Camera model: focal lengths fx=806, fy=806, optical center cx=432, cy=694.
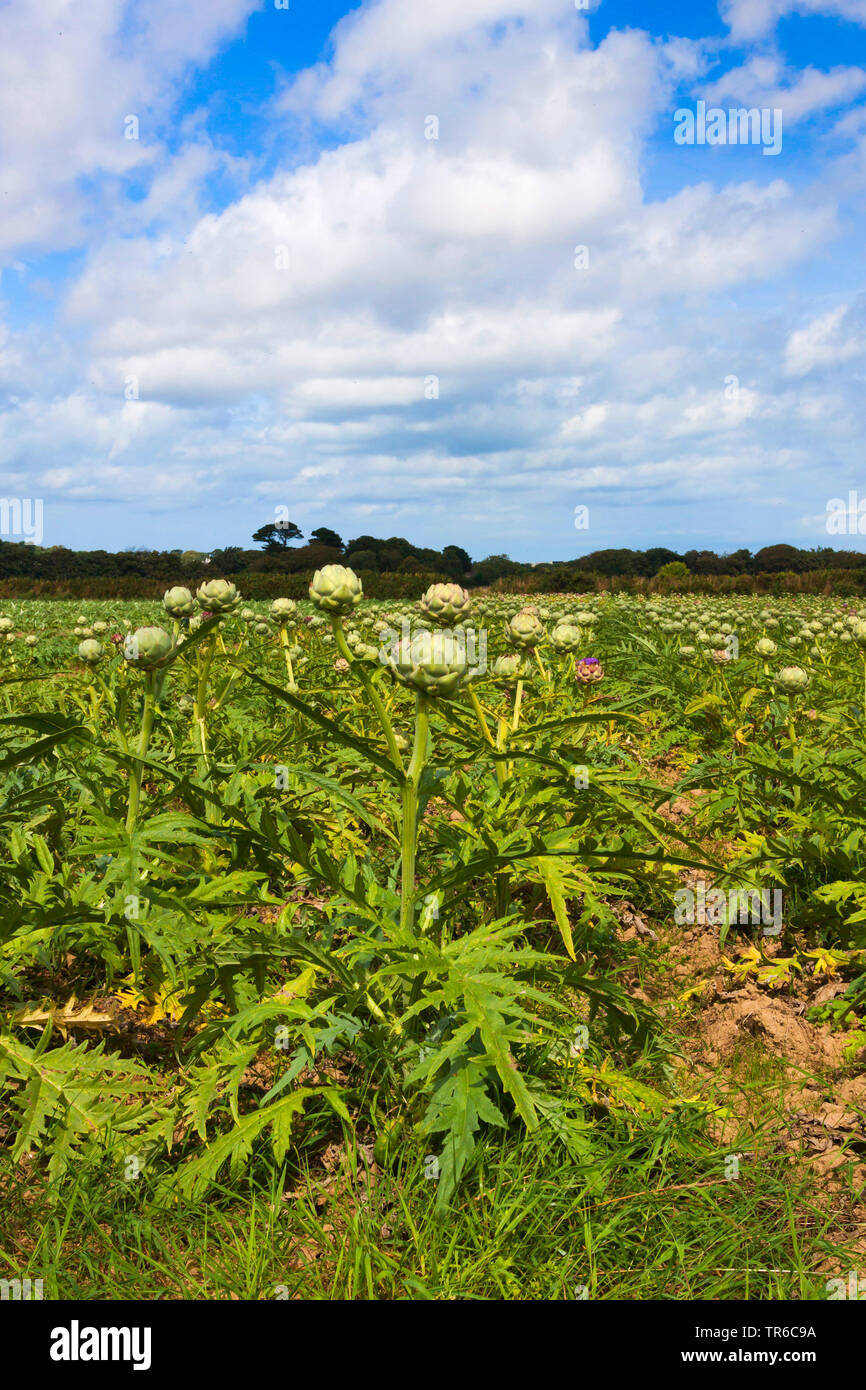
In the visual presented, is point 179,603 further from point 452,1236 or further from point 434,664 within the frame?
point 452,1236

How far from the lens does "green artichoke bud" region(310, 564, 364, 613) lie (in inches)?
77.3

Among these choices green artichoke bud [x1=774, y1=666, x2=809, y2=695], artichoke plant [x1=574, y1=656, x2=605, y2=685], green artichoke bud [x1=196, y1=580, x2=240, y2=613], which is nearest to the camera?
green artichoke bud [x1=196, y1=580, x2=240, y2=613]

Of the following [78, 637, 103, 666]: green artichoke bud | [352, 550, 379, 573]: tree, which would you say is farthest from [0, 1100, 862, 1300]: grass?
[352, 550, 379, 573]: tree

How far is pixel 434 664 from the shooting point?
1.54 metres

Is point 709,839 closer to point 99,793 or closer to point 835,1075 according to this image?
point 835,1075

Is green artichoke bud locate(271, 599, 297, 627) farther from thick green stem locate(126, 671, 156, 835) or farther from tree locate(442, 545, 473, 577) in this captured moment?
tree locate(442, 545, 473, 577)

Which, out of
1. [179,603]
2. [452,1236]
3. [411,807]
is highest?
[179,603]

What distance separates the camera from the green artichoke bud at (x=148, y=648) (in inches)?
77.4

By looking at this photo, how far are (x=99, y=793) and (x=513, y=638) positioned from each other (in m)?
1.34

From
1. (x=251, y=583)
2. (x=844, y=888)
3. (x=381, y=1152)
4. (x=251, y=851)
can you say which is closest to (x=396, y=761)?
(x=251, y=851)

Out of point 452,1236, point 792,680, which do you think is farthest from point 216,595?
point 792,680

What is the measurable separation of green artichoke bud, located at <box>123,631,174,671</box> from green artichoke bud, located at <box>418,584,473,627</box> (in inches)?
25.6

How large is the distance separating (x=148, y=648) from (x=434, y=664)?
0.83m

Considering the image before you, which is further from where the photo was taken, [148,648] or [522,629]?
[522,629]
